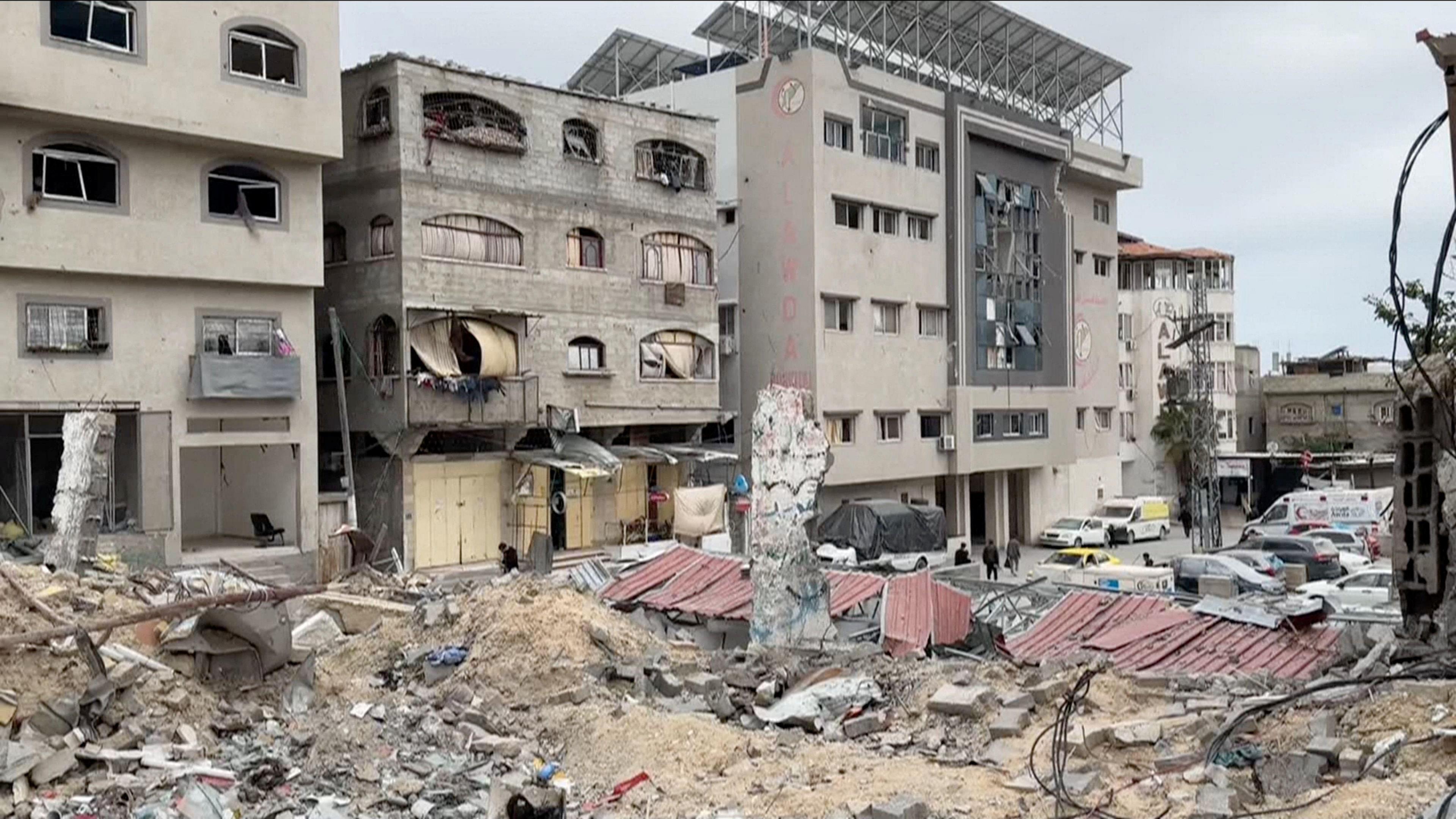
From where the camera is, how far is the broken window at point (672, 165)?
31.7m

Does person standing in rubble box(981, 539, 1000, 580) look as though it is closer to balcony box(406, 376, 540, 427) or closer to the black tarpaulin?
the black tarpaulin

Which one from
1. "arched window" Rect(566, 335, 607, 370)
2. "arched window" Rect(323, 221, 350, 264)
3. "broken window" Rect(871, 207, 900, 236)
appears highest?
"broken window" Rect(871, 207, 900, 236)

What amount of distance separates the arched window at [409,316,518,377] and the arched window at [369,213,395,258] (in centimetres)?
176

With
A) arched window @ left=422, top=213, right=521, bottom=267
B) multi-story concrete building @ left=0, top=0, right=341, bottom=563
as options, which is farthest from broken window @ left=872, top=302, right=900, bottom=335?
multi-story concrete building @ left=0, top=0, right=341, bottom=563

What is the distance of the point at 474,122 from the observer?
28141mm

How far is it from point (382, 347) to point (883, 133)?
16.9 m

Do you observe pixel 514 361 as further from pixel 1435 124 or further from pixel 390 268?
pixel 1435 124

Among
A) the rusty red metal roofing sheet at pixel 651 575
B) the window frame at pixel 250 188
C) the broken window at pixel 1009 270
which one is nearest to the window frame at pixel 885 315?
the broken window at pixel 1009 270

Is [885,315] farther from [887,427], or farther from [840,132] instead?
[840,132]

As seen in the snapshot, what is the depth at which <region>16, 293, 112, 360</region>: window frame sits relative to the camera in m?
22.2

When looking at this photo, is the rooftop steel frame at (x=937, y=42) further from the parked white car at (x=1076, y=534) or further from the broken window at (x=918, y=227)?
the parked white car at (x=1076, y=534)

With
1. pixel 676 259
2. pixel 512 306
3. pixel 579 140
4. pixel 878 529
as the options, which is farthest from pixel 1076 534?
pixel 512 306

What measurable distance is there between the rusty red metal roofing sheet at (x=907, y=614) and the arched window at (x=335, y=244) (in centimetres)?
1606

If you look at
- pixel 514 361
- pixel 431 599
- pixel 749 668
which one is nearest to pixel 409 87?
pixel 514 361
